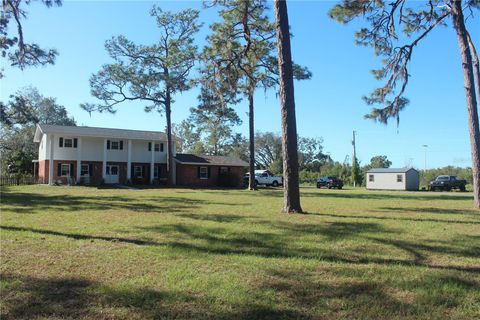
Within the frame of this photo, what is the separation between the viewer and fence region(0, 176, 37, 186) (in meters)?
34.8

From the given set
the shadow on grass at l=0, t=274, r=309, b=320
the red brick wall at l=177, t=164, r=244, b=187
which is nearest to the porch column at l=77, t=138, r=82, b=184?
the red brick wall at l=177, t=164, r=244, b=187

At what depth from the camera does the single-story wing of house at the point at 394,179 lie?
154ft

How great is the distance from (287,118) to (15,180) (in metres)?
30.7

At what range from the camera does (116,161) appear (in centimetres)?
3950

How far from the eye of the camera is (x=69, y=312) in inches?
167

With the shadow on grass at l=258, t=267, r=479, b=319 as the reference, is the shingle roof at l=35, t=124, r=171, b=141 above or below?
above

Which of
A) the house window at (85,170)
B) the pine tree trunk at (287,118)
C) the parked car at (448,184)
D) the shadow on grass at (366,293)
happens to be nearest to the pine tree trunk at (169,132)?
the house window at (85,170)

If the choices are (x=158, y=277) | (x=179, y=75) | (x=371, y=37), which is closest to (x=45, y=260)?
(x=158, y=277)

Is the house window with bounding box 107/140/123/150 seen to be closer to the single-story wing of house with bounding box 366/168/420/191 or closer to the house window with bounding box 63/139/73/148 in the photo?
the house window with bounding box 63/139/73/148

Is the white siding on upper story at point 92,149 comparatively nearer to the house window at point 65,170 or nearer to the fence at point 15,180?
the house window at point 65,170

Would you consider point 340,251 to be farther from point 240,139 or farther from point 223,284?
point 240,139

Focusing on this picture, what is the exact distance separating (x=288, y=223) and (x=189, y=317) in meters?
6.65

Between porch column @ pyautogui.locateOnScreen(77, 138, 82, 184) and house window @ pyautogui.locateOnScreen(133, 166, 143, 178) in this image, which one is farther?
house window @ pyautogui.locateOnScreen(133, 166, 143, 178)

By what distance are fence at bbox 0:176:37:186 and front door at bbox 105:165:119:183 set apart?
6304mm
